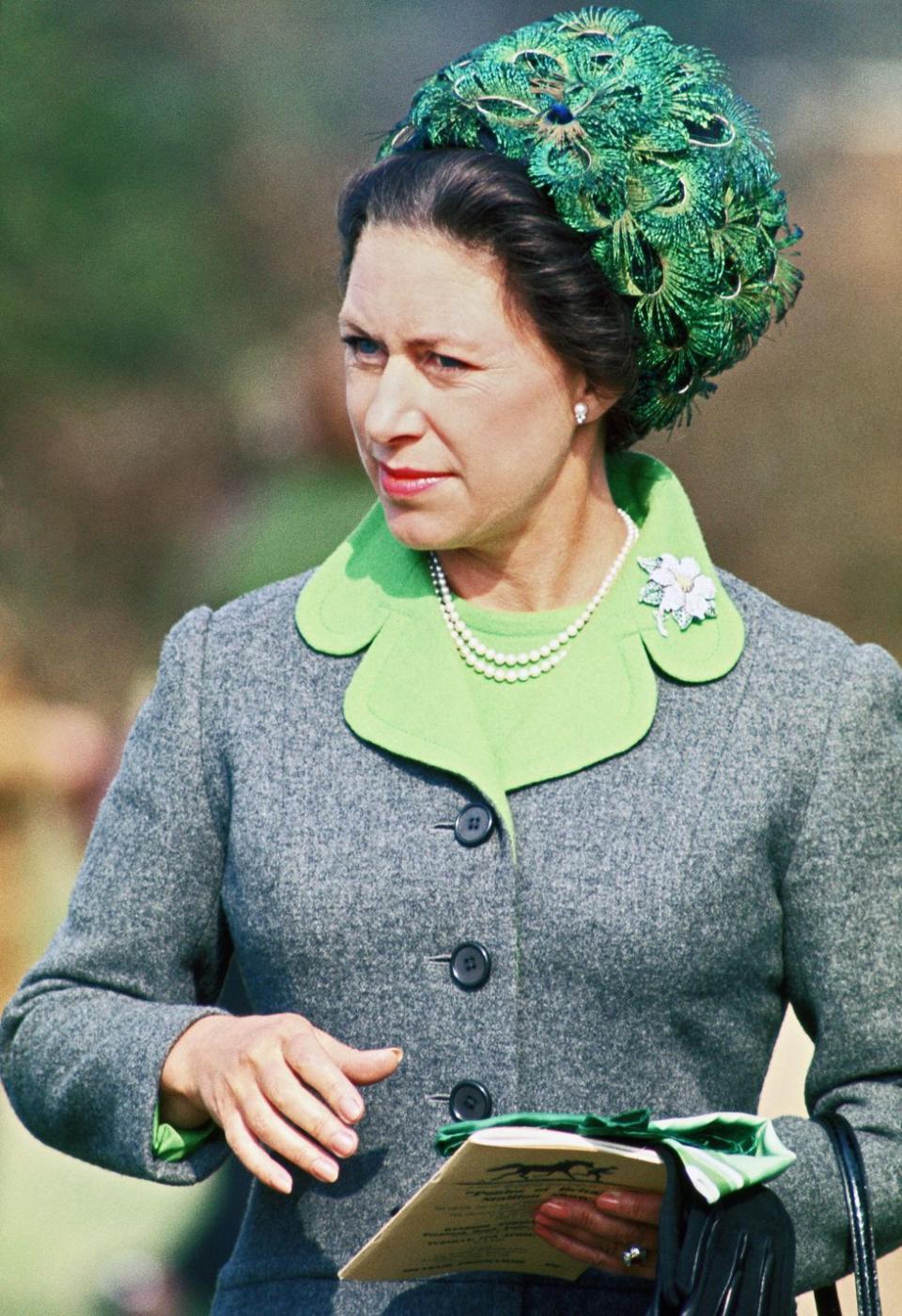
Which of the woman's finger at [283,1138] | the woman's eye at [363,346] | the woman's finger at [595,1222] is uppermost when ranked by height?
the woman's eye at [363,346]

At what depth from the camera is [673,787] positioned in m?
2.04

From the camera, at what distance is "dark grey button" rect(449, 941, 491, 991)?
198 centimetres

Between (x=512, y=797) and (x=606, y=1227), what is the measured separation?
0.45 metres

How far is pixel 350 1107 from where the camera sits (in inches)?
68.0

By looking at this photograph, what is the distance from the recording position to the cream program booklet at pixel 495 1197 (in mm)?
1673

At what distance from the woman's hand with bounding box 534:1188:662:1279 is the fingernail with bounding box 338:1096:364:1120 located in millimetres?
223

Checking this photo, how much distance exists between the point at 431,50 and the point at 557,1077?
2.27 m

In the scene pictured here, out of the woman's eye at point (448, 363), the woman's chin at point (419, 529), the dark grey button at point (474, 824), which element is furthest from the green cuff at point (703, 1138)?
the woman's eye at point (448, 363)

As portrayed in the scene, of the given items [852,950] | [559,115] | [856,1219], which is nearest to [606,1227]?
[856,1219]

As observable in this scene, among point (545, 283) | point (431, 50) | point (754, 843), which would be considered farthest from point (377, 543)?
point (431, 50)

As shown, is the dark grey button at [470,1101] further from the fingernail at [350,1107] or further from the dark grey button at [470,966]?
the fingernail at [350,1107]

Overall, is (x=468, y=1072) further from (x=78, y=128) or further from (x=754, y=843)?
(x=78, y=128)

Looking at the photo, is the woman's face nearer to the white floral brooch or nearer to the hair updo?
the hair updo

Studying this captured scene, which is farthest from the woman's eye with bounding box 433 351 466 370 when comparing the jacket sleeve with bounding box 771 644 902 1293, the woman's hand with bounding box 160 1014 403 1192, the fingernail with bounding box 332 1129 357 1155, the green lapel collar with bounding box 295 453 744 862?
the fingernail with bounding box 332 1129 357 1155
